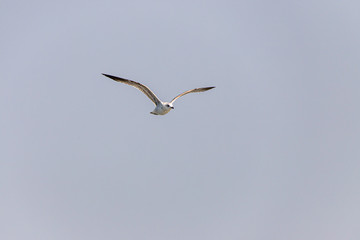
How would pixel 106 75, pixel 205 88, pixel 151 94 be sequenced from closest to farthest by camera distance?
pixel 106 75, pixel 151 94, pixel 205 88

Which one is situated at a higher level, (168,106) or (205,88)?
(205,88)

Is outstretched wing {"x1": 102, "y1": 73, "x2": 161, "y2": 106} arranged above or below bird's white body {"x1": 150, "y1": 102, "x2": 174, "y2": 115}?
above

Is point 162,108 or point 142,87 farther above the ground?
point 142,87

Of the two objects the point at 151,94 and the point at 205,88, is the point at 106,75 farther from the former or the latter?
the point at 205,88

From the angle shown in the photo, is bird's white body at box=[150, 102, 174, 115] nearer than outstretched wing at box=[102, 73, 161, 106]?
No

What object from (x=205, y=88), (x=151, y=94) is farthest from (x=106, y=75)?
(x=205, y=88)

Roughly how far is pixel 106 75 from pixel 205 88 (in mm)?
14218

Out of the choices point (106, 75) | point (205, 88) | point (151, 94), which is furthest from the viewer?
point (205, 88)

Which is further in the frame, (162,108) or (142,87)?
(162,108)

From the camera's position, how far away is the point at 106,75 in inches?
2053

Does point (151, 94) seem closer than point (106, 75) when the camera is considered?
No

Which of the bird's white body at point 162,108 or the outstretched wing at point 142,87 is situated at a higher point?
the outstretched wing at point 142,87

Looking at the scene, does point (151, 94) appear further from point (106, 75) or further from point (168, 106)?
point (106, 75)

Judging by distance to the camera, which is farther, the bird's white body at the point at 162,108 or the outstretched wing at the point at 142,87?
the bird's white body at the point at 162,108
